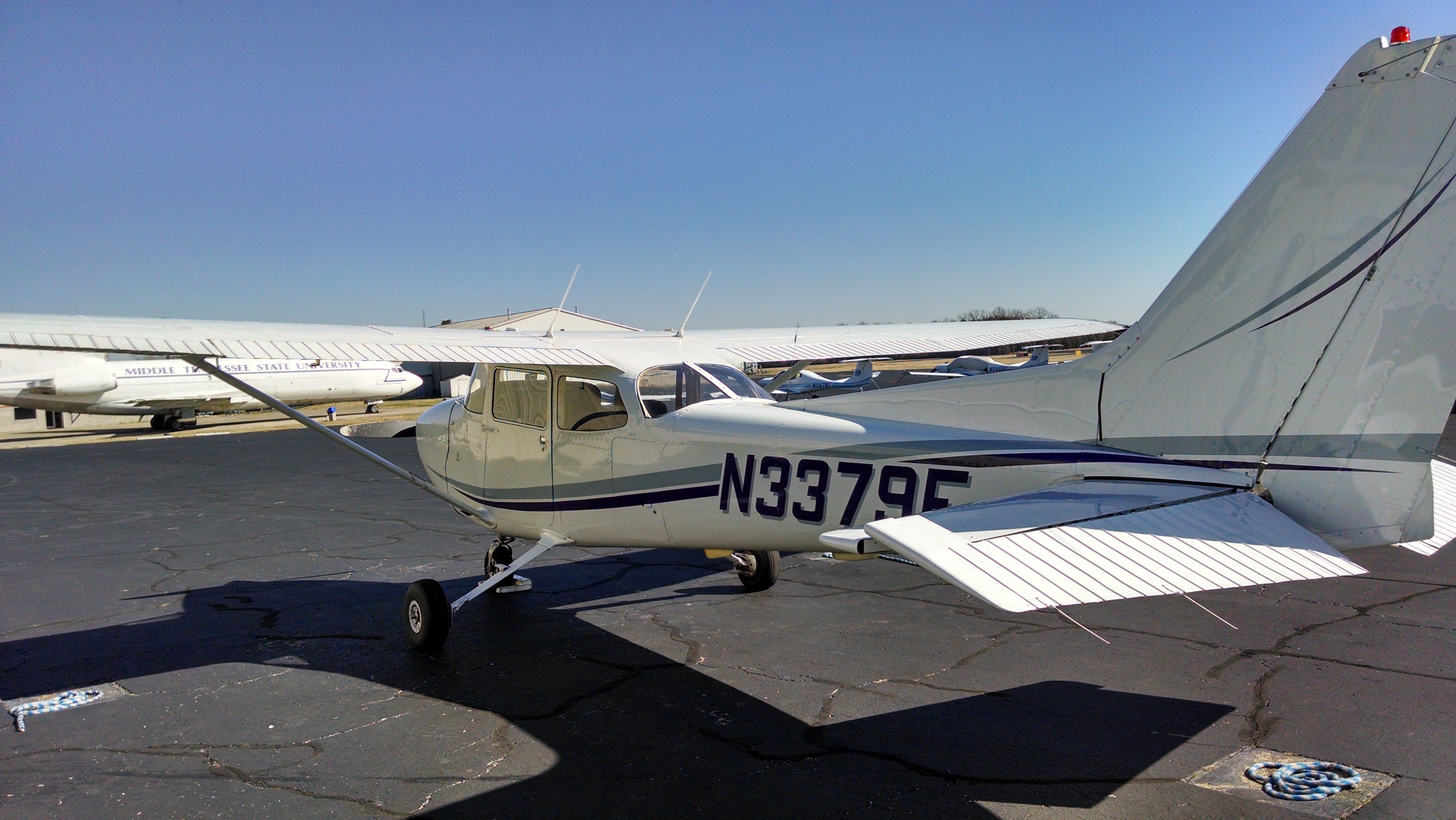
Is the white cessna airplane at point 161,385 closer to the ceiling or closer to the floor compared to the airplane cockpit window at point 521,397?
closer to the floor

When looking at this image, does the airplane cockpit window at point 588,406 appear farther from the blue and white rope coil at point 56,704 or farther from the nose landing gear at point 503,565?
the blue and white rope coil at point 56,704

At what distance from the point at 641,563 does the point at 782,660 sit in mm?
3608

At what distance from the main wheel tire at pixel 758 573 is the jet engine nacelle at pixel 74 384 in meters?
28.2

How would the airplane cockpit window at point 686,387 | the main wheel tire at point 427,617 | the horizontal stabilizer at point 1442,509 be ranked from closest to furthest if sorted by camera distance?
the horizontal stabilizer at point 1442,509 → the airplane cockpit window at point 686,387 → the main wheel tire at point 427,617

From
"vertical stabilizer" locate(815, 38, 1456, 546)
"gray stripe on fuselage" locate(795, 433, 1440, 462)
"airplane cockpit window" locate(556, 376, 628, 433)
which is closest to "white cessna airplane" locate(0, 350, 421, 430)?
"airplane cockpit window" locate(556, 376, 628, 433)

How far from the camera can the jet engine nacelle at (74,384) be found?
89.6 feet

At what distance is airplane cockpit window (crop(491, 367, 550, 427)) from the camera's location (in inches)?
288

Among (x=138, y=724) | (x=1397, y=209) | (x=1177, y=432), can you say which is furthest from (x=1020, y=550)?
(x=138, y=724)

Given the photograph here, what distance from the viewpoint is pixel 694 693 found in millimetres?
5812

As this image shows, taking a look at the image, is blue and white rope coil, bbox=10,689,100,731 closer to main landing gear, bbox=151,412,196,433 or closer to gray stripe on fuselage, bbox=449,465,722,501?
→ gray stripe on fuselage, bbox=449,465,722,501

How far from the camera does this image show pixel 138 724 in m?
5.39

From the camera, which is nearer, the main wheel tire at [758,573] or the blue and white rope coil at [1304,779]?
the blue and white rope coil at [1304,779]

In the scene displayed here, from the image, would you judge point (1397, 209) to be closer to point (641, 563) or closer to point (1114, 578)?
point (1114, 578)

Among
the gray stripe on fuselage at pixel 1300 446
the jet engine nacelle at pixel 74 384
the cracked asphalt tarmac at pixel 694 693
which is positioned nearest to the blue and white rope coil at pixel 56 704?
the cracked asphalt tarmac at pixel 694 693
